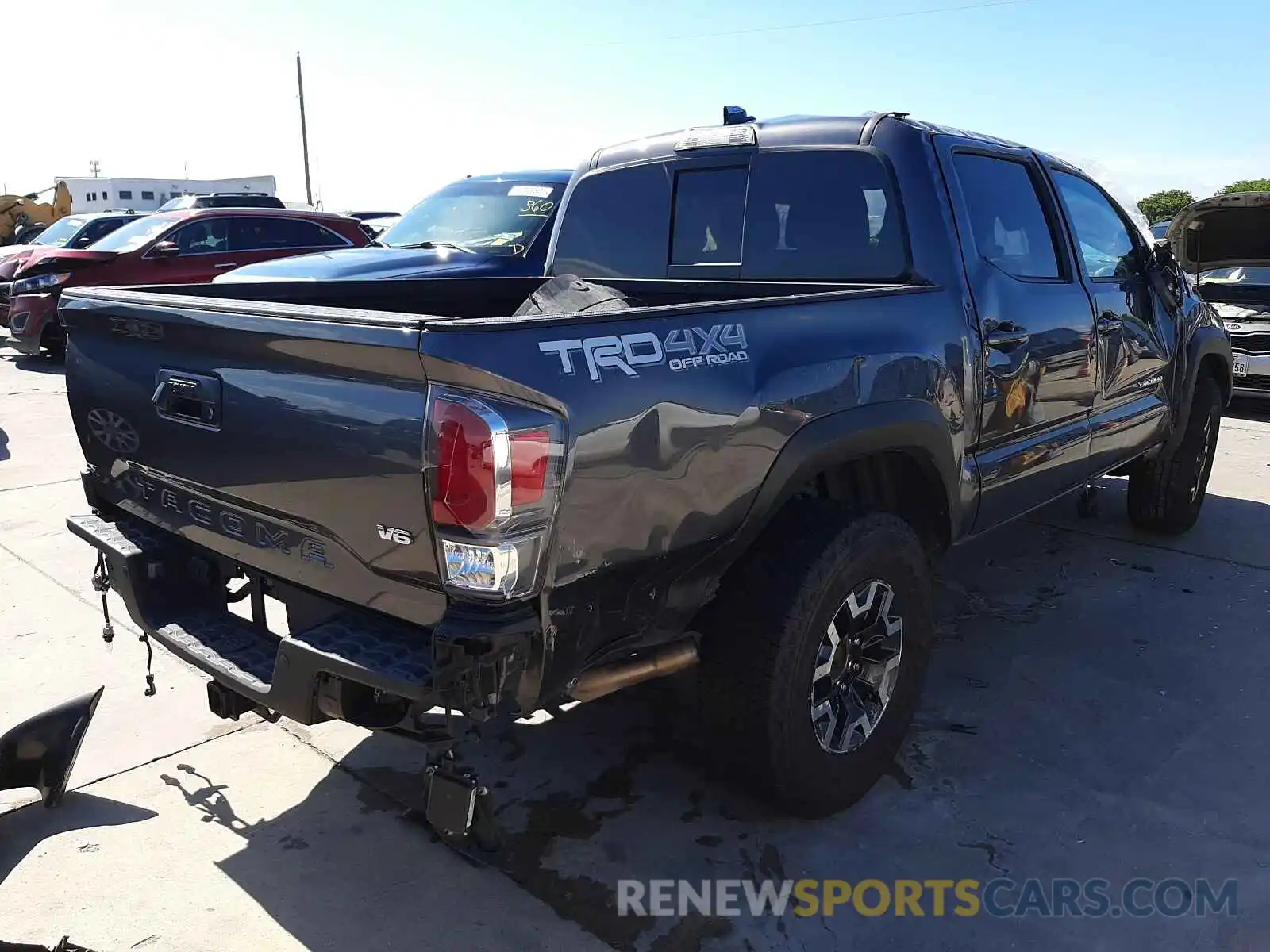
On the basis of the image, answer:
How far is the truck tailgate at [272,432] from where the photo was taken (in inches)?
82.9

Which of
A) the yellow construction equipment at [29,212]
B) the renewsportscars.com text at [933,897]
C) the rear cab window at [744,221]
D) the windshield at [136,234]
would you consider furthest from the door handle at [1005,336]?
the yellow construction equipment at [29,212]

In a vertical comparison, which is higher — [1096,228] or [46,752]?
[1096,228]

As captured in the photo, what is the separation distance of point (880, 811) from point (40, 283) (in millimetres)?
11483

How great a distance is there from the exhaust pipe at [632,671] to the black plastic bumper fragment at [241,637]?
0.38m

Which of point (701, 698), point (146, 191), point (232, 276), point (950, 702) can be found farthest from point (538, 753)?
point (146, 191)

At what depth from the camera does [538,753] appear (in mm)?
3334

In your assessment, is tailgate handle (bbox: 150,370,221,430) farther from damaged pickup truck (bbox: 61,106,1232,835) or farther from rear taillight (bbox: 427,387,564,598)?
rear taillight (bbox: 427,387,564,598)

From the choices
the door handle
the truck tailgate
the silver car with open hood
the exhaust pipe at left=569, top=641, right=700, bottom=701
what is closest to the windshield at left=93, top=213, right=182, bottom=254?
the truck tailgate

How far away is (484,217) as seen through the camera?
7.89 metres

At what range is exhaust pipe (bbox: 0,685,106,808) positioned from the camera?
2.89 metres

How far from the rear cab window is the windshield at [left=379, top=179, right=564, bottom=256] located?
11.0 feet

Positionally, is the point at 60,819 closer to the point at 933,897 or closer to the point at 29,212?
the point at 933,897

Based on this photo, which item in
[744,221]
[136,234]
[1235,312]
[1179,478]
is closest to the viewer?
[744,221]

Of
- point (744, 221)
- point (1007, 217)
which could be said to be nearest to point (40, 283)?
point (744, 221)
